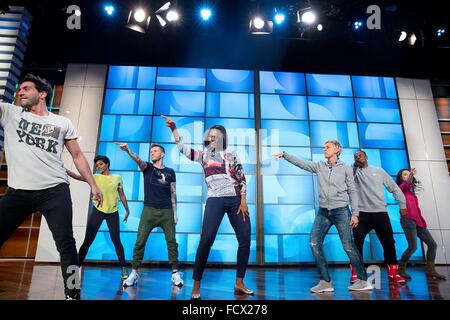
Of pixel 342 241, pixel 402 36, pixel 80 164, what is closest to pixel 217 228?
pixel 80 164

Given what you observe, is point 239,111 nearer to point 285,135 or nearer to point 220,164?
point 285,135

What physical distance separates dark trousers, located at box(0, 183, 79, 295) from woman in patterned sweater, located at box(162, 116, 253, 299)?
97 centimetres

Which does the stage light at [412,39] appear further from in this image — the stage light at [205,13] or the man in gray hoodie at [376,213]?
the stage light at [205,13]

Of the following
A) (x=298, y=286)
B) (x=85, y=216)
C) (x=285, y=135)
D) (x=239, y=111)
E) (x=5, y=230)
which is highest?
(x=239, y=111)

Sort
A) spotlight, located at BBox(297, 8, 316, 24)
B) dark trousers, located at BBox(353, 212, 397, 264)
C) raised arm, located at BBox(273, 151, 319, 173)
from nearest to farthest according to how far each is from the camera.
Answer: raised arm, located at BBox(273, 151, 319, 173)
dark trousers, located at BBox(353, 212, 397, 264)
spotlight, located at BBox(297, 8, 316, 24)

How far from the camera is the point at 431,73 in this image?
6.16m

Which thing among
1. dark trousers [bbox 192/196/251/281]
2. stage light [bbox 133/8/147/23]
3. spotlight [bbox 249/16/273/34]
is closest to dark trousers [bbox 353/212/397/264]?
dark trousers [bbox 192/196/251/281]

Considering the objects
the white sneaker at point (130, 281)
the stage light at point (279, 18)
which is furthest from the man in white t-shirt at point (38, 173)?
the stage light at point (279, 18)

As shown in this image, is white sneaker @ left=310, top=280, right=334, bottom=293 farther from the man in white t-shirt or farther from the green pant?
the man in white t-shirt

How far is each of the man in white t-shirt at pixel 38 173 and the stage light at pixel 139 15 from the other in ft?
11.1

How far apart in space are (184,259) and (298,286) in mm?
2527

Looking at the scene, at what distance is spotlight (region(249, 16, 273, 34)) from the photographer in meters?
4.75

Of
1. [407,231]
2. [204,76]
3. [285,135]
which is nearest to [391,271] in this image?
[407,231]

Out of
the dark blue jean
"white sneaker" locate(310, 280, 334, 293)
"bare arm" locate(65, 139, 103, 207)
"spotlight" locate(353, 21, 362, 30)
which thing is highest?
"spotlight" locate(353, 21, 362, 30)
